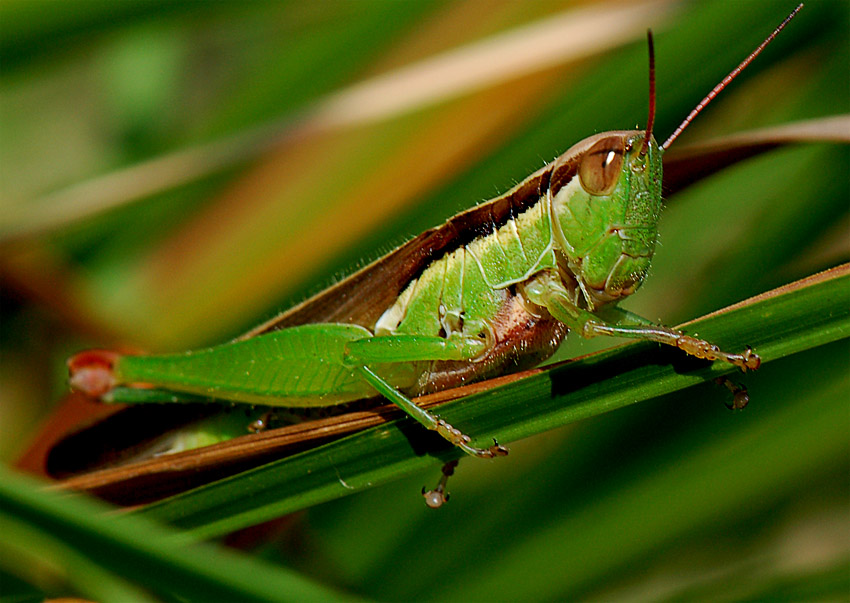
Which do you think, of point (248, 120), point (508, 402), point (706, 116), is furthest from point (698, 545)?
point (248, 120)

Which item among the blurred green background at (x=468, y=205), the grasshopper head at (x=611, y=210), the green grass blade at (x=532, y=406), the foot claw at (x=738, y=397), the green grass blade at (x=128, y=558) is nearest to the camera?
the green grass blade at (x=128, y=558)

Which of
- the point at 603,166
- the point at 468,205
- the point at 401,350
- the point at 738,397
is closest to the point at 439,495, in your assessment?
the point at 401,350

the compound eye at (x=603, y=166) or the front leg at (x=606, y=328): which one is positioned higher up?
the compound eye at (x=603, y=166)

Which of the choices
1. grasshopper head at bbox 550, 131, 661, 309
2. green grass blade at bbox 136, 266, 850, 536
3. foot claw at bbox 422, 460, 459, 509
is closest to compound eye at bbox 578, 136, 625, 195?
grasshopper head at bbox 550, 131, 661, 309

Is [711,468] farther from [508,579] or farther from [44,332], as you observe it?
[44,332]

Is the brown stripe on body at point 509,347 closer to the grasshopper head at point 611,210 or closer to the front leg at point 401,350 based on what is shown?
the front leg at point 401,350

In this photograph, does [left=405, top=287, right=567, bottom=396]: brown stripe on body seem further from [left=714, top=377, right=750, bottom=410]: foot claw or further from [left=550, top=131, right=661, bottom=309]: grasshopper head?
[left=714, top=377, right=750, bottom=410]: foot claw

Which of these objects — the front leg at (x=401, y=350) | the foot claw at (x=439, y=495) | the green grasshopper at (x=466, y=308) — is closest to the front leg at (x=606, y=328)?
the green grasshopper at (x=466, y=308)

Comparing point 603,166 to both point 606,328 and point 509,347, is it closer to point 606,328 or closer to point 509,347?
point 606,328
